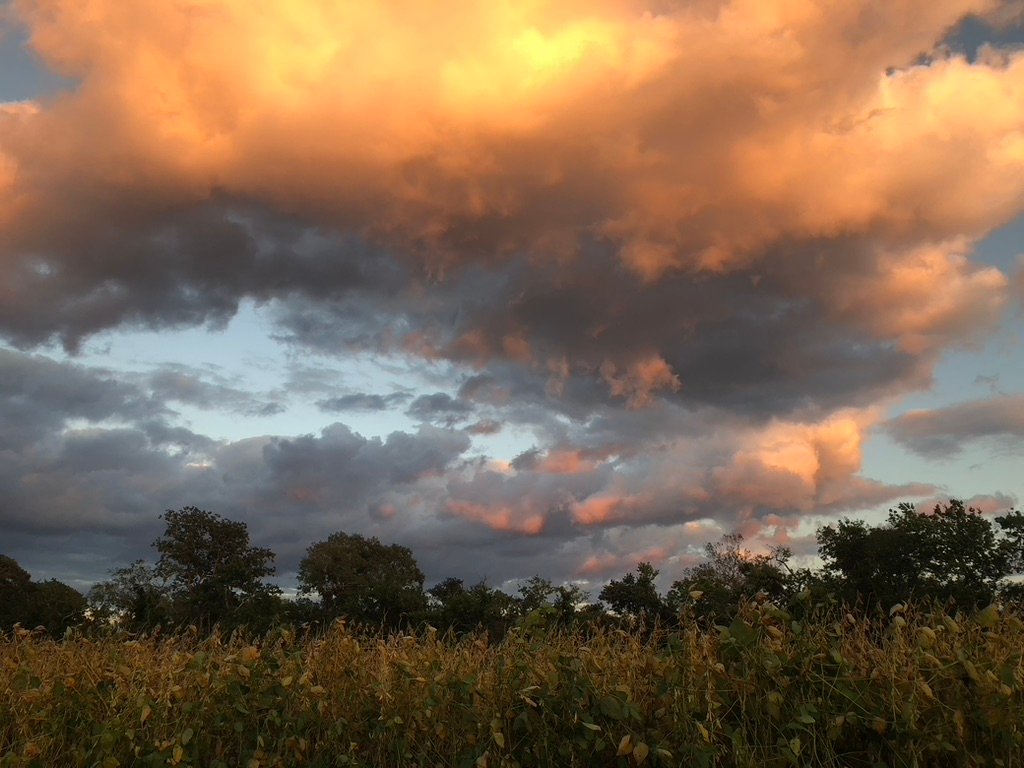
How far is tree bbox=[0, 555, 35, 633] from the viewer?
52.5m

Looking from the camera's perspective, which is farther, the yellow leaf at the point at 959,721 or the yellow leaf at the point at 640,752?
the yellow leaf at the point at 640,752

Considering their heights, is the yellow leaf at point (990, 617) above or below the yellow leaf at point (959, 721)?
above

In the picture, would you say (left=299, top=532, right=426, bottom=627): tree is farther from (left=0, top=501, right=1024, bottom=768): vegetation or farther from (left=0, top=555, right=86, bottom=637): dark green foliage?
(left=0, top=501, right=1024, bottom=768): vegetation

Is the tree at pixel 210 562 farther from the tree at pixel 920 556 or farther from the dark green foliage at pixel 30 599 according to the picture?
the tree at pixel 920 556

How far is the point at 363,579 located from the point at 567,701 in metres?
45.2

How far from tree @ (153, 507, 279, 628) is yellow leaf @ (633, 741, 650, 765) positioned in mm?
42872

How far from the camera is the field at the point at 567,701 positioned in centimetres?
578

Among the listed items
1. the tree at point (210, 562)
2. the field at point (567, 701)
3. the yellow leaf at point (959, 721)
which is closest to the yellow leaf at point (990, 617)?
the field at point (567, 701)

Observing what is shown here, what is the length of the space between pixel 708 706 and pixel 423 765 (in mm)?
2387

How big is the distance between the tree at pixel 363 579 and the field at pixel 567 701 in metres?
36.6

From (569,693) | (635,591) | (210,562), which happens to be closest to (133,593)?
(210,562)

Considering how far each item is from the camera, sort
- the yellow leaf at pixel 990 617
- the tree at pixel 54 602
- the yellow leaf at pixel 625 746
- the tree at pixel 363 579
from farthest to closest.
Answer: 1. the tree at pixel 54 602
2. the tree at pixel 363 579
3. the yellow leaf at pixel 990 617
4. the yellow leaf at pixel 625 746

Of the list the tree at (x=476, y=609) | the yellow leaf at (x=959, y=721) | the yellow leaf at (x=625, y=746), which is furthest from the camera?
the tree at (x=476, y=609)

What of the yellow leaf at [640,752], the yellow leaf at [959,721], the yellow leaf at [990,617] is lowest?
the yellow leaf at [640,752]
